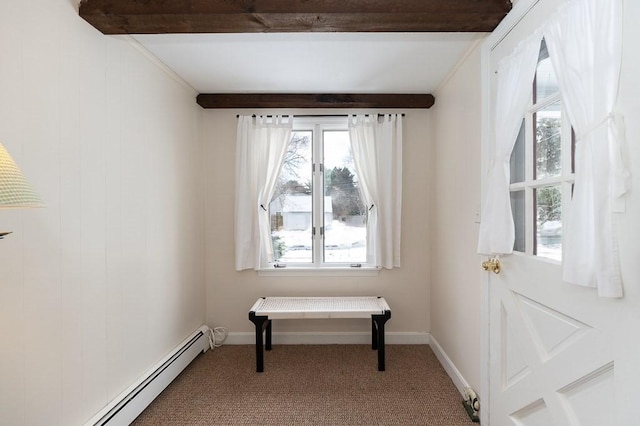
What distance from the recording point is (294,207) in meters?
3.25

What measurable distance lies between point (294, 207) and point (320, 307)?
1.02 meters

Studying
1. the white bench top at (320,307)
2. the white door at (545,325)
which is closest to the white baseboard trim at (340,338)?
the white bench top at (320,307)

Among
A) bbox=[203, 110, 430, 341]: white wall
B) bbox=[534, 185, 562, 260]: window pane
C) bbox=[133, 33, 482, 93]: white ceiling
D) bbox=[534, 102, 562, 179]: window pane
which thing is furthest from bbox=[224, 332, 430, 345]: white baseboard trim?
bbox=[133, 33, 482, 93]: white ceiling

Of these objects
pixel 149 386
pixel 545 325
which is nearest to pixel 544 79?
pixel 545 325

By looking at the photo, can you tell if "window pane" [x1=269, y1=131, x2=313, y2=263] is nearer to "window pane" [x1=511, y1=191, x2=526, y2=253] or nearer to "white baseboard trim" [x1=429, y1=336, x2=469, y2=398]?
"white baseboard trim" [x1=429, y1=336, x2=469, y2=398]

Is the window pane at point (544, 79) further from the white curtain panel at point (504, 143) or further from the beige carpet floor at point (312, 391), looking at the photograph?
the beige carpet floor at point (312, 391)

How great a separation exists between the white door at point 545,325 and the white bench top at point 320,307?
41.4 inches

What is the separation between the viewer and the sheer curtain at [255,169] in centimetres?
309

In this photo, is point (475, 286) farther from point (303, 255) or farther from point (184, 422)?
point (184, 422)

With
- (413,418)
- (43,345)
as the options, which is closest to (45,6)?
(43,345)

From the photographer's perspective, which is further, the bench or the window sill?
the window sill

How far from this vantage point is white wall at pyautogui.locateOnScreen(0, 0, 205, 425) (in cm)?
132

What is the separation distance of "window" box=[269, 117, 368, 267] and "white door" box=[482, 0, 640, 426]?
1.53 metres

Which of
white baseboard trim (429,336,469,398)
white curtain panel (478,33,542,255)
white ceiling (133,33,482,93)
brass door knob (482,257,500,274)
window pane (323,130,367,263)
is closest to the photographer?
white curtain panel (478,33,542,255)
